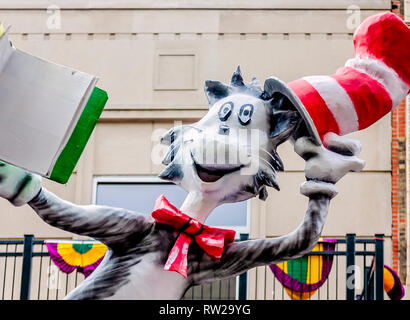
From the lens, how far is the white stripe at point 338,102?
424 centimetres

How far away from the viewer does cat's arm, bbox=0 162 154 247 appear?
3.83 meters

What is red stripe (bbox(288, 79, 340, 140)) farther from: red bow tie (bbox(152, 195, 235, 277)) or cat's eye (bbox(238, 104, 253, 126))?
red bow tie (bbox(152, 195, 235, 277))

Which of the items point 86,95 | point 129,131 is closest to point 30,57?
point 86,95

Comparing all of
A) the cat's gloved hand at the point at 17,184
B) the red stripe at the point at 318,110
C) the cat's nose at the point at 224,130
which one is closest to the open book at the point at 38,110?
the cat's gloved hand at the point at 17,184

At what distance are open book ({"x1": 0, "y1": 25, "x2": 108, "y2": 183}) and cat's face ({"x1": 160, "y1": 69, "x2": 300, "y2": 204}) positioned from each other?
0.71 meters

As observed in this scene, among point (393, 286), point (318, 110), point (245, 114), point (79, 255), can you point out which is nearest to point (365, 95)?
point (318, 110)

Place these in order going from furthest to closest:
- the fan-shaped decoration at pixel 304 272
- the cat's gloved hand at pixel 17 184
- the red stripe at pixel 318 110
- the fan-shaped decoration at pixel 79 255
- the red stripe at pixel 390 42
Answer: the fan-shaped decoration at pixel 79 255, the fan-shaped decoration at pixel 304 272, the red stripe at pixel 390 42, the red stripe at pixel 318 110, the cat's gloved hand at pixel 17 184

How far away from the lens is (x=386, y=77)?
434 centimetres

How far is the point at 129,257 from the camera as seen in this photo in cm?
416

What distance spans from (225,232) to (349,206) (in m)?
4.79

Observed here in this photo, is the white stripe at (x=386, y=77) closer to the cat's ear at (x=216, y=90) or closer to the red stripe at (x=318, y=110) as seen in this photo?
the red stripe at (x=318, y=110)

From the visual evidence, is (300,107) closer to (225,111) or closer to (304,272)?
(225,111)

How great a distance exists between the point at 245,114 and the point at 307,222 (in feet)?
1.76

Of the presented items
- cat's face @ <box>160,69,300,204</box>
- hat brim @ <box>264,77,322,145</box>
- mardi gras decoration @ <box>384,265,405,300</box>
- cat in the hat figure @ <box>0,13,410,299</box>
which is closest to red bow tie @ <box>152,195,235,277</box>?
cat in the hat figure @ <box>0,13,410,299</box>
